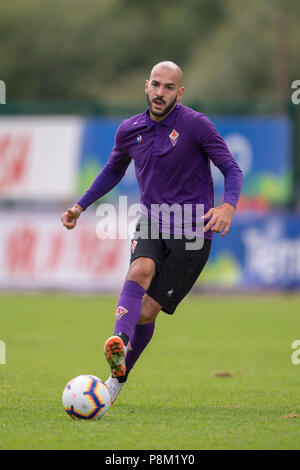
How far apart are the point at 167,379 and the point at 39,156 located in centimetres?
1142

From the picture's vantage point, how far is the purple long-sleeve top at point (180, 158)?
6637mm

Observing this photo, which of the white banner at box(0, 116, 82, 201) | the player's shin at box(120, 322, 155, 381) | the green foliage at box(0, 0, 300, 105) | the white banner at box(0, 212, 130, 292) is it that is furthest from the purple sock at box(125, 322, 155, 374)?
the green foliage at box(0, 0, 300, 105)

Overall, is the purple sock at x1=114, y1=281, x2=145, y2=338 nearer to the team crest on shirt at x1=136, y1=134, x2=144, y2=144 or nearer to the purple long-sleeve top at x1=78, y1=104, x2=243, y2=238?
the purple long-sleeve top at x1=78, y1=104, x2=243, y2=238

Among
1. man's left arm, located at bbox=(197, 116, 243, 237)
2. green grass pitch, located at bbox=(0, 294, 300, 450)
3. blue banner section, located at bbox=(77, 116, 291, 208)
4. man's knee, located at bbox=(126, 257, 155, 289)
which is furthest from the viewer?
blue banner section, located at bbox=(77, 116, 291, 208)

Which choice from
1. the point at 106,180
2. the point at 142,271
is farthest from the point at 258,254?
the point at 142,271

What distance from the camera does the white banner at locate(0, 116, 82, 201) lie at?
19.3 meters

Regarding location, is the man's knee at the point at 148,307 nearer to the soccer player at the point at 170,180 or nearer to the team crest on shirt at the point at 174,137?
the soccer player at the point at 170,180

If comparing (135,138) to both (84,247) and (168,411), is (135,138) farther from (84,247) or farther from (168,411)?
(84,247)

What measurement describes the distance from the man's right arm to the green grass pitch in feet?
4.55

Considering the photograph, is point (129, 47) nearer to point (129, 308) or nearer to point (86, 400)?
point (129, 308)

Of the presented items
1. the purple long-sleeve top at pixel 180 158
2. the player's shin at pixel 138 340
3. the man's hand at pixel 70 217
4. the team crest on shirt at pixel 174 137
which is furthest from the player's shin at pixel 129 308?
the team crest on shirt at pixel 174 137

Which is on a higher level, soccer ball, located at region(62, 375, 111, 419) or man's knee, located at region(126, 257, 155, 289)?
man's knee, located at region(126, 257, 155, 289)

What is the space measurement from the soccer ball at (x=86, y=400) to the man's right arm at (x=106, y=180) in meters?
1.43

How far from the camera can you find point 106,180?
7.21 m
